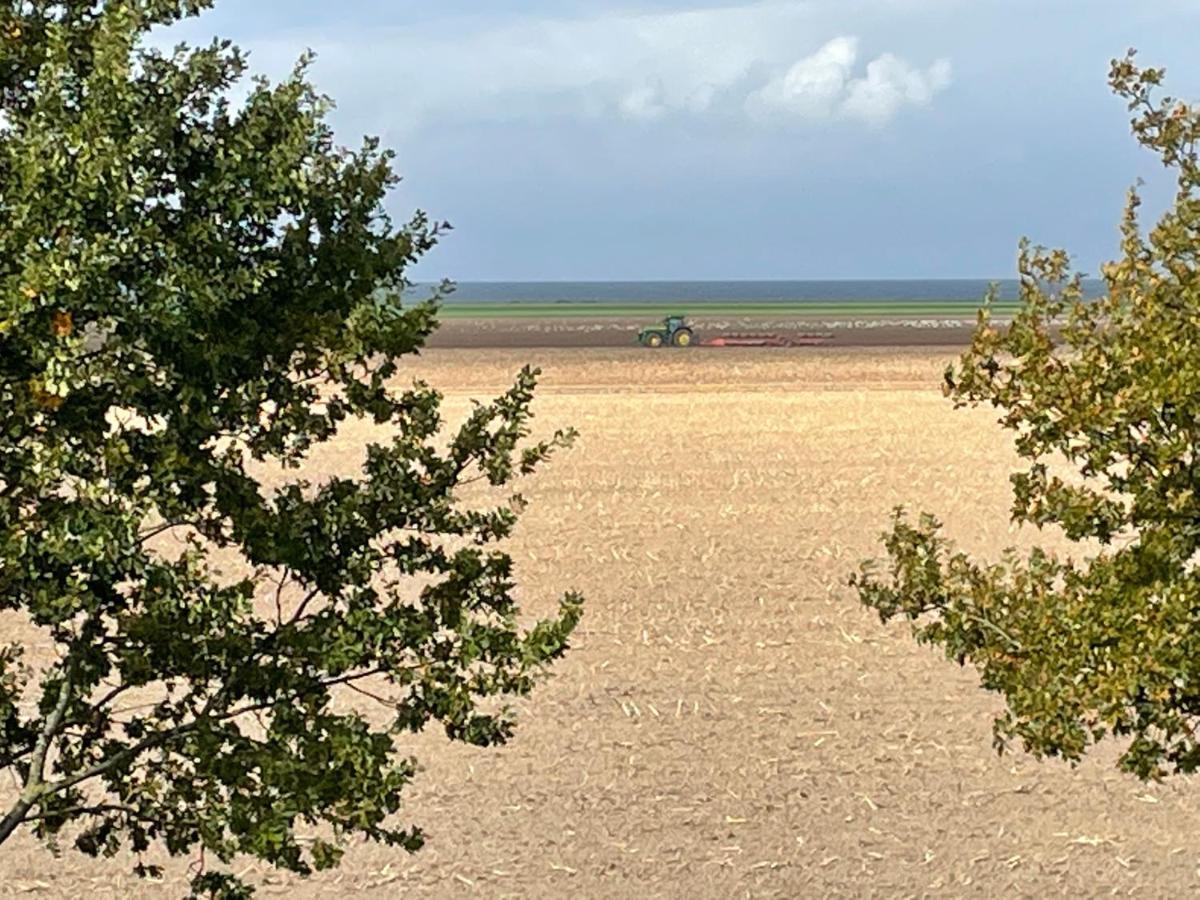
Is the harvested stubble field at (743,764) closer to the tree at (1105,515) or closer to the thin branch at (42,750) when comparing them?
the tree at (1105,515)

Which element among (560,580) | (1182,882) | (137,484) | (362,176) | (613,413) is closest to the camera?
(137,484)

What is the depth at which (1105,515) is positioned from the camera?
31.4 feet

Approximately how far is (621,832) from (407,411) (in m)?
8.12

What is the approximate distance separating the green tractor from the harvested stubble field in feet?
143

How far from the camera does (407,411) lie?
916cm

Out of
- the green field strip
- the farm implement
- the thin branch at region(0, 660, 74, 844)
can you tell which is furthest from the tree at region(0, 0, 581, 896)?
the green field strip

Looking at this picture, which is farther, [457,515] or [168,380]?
[457,515]

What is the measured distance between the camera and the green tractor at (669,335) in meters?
75.6

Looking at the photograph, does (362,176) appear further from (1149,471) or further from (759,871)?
(759,871)

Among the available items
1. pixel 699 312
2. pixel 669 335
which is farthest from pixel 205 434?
pixel 699 312

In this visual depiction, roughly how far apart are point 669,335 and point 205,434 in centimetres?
6860

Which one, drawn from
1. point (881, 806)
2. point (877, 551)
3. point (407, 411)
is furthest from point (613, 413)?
point (407, 411)

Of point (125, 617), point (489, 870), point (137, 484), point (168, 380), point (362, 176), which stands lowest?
point (489, 870)

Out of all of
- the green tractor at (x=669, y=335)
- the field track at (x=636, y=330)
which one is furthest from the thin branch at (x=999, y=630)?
the green tractor at (x=669, y=335)
